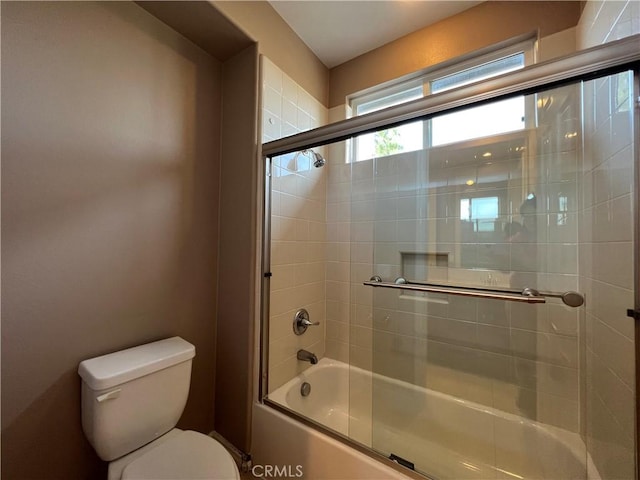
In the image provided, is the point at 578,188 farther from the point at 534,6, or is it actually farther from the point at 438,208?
the point at 534,6

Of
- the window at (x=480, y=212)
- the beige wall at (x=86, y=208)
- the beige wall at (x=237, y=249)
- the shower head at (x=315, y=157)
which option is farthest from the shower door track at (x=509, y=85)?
the beige wall at (x=86, y=208)

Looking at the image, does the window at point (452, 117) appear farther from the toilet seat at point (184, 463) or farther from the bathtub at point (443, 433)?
the toilet seat at point (184, 463)

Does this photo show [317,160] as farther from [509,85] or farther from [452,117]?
[509,85]

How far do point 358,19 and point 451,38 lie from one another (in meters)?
0.58

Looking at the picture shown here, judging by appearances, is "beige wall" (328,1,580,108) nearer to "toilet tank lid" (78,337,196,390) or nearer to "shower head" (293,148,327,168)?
"shower head" (293,148,327,168)

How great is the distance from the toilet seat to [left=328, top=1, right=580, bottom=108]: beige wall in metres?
2.23

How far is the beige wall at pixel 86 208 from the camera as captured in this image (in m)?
0.94

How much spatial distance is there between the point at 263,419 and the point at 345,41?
2398mm

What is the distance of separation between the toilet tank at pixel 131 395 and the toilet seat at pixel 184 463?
0.08m

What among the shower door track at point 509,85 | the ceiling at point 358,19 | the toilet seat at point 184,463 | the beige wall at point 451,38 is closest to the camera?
the shower door track at point 509,85

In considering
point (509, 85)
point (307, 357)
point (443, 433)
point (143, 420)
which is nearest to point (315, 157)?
point (509, 85)

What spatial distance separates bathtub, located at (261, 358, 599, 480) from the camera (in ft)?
3.91

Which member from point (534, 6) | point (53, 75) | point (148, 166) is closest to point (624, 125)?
point (534, 6)

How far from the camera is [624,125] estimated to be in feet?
2.88
